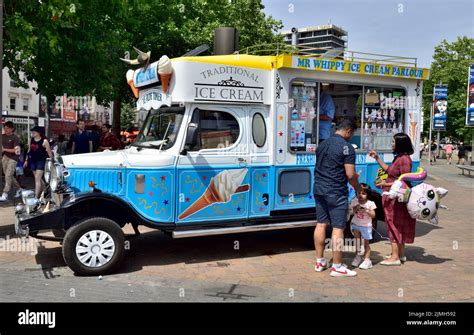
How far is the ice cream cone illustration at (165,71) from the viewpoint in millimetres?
6109

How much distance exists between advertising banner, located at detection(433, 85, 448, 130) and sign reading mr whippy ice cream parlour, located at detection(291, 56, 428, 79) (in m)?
25.2

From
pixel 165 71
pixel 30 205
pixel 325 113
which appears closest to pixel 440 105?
pixel 325 113

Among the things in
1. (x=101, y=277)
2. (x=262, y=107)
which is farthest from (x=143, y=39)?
(x=101, y=277)

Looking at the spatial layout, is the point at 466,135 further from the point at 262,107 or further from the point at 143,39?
the point at 262,107

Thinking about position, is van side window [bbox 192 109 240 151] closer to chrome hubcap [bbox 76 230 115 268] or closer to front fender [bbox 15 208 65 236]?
chrome hubcap [bbox 76 230 115 268]

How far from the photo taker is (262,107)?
6.79 metres

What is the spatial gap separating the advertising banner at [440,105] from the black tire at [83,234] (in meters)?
29.4

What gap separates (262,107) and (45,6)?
676 cm

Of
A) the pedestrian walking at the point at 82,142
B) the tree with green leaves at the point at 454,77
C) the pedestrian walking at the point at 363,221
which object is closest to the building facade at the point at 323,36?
the pedestrian walking at the point at 82,142

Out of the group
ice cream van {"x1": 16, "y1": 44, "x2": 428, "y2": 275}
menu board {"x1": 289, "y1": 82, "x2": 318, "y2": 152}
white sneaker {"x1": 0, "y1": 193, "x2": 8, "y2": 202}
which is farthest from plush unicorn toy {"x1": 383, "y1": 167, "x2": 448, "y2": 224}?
white sneaker {"x1": 0, "y1": 193, "x2": 8, "y2": 202}

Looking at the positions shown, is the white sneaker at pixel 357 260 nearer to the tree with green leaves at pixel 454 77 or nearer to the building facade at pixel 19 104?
the tree with green leaves at pixel 454 77

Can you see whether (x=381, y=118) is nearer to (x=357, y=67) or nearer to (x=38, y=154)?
(x=357, y=67)

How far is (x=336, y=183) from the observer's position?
5898 mm
